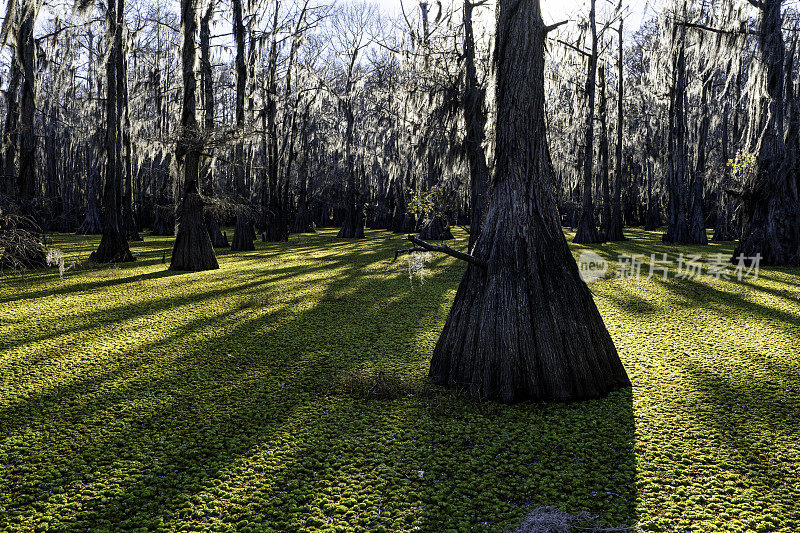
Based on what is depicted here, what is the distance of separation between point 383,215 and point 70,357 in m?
25.6

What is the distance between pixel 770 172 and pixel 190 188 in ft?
40.4

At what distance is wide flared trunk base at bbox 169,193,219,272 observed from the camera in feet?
33.9

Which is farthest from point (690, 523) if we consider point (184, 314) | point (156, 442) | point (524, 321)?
point (184, 314)

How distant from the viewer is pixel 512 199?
12.4 feet

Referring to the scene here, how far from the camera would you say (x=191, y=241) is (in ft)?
35.0

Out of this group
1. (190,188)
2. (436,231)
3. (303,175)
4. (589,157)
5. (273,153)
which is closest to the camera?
(190,188)

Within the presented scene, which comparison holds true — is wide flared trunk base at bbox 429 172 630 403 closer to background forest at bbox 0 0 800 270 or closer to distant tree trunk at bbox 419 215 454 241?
background forest at bbox 0 0 800 270

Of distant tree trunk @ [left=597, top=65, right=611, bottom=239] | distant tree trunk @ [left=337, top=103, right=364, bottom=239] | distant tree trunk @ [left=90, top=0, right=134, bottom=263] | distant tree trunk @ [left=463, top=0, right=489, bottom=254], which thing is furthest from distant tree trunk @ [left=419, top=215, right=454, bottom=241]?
distant tree trunk @ [left=90, top=0, right=134, bottom=263]

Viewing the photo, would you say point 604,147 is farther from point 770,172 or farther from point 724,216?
point 770,172

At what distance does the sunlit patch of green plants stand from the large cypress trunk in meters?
0.20

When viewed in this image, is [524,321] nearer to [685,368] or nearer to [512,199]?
[512,199]

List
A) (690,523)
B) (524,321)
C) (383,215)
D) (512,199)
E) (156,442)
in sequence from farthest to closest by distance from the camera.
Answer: (383,215), (512,199), (524,321), (156,442), (690,523)

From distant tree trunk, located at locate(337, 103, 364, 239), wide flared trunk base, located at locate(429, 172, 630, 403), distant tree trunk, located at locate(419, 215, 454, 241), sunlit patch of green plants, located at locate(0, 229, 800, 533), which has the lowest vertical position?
sunlit patch of green plants, located at locate(0, 229, 800, 533)

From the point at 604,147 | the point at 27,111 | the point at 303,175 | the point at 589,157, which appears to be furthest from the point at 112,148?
the point at 604,147
